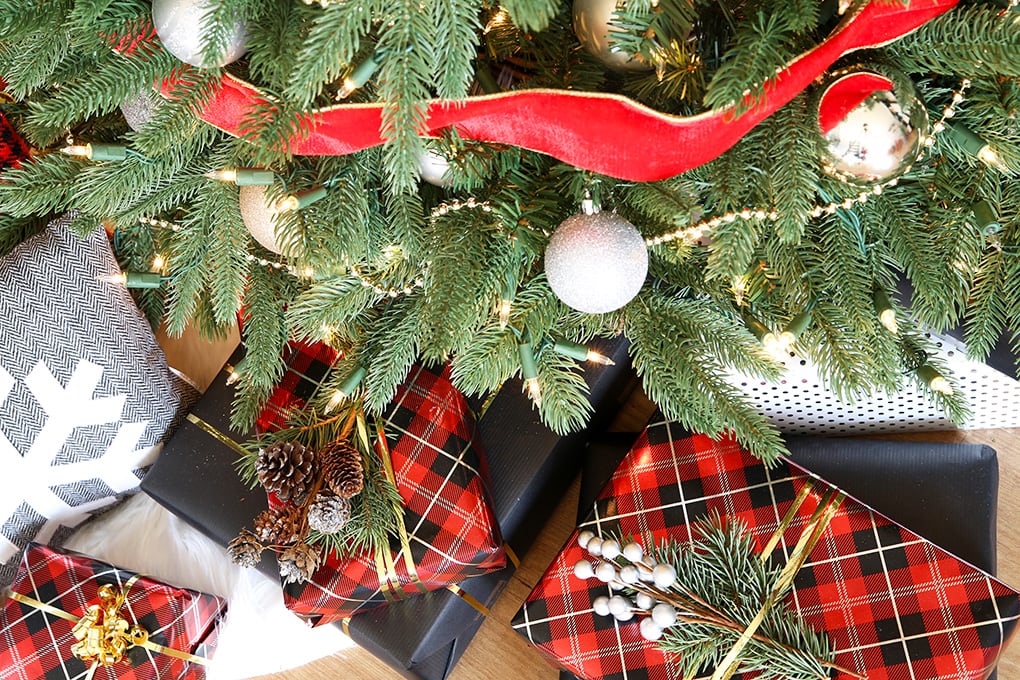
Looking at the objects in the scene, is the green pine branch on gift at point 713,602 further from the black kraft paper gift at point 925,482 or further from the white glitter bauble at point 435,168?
the white glitter bauble at point 435,168

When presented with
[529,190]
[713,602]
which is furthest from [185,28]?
[713,602]

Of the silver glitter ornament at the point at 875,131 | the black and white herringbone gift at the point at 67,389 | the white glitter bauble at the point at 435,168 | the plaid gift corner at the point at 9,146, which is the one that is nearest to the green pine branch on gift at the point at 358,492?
the black and white herringbone gift at the point at 67,389

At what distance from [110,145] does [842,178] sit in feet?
1.82

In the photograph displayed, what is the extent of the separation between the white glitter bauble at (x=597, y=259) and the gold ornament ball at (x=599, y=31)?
105 millimetres

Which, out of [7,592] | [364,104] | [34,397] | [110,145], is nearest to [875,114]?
[364,104]

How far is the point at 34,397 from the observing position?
0.84 m

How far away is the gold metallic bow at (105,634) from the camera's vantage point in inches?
33.6

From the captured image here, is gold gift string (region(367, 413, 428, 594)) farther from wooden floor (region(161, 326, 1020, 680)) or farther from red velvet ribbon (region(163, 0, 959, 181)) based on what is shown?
red velvet ribbon (region(163, 0, 959, 181))

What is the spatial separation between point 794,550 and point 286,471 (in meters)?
0.50

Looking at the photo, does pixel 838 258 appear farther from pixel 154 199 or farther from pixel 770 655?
pixel 154 199

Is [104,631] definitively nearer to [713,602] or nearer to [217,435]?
[217,435]

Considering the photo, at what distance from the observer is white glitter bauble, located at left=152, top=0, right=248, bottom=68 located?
479 millimetres

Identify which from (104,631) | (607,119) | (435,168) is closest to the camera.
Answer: (607,119)

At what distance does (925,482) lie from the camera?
824 millimetres
